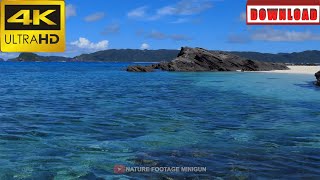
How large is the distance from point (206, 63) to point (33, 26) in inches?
3532

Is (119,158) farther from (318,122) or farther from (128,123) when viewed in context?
(318,122)

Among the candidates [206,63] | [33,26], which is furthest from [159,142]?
[206,63]

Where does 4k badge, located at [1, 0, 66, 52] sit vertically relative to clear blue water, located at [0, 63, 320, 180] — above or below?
above

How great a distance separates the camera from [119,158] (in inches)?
433

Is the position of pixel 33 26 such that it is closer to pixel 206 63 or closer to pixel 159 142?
pixel 159 142

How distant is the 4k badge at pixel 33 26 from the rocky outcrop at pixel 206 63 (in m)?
86.1

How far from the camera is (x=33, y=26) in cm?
780

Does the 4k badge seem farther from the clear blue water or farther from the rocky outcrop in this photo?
the rocky outcrop

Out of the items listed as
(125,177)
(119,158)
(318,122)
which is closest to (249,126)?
(318,122)

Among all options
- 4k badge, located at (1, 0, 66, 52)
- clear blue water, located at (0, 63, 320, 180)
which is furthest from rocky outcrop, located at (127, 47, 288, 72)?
4k badge, located at (1, 0, 66, 52)

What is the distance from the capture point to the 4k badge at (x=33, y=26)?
25.4ft

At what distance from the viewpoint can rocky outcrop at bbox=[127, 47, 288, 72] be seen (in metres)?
95.4

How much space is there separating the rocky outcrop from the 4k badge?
86136 mm

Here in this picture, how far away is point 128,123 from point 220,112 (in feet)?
21.1
